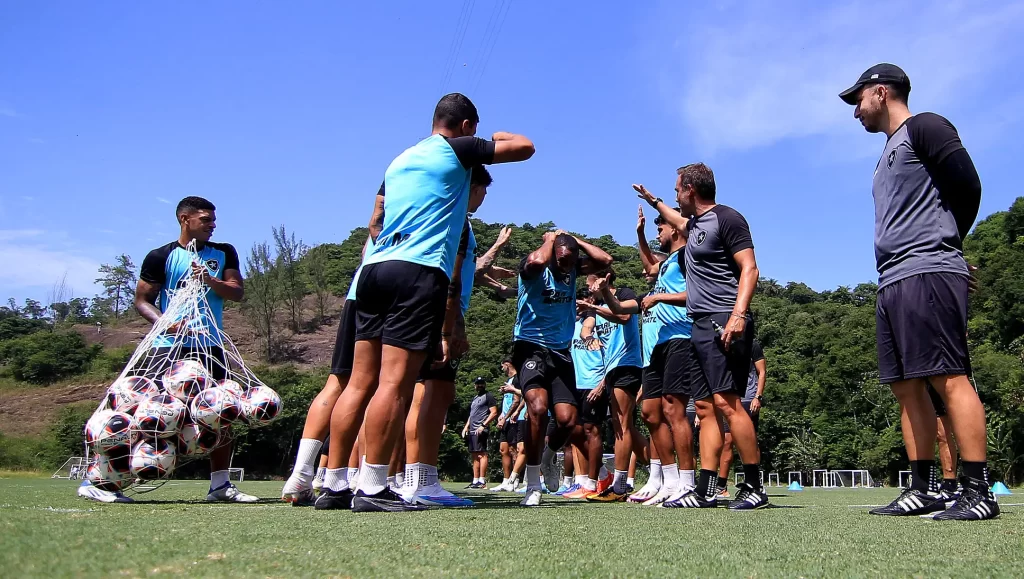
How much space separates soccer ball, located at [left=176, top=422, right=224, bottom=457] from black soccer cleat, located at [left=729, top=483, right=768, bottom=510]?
370cm

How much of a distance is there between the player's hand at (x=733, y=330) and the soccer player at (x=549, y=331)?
1.92m

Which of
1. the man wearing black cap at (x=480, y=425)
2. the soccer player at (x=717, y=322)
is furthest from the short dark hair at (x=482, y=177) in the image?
the man wearing black cap at (x=480, y=425)

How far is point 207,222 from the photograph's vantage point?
20.4 feet

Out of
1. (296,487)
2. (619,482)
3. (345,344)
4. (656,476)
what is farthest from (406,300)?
(619,482)

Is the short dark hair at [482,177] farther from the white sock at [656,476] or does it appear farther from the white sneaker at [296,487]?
the white sock at [656,476]

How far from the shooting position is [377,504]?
4.15m

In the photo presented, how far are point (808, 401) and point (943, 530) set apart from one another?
64655mm

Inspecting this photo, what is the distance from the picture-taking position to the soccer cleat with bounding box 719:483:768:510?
5160 mm

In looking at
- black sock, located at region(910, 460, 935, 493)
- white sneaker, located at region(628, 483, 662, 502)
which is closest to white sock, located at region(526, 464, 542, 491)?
white sneaker, located at region(628, 483, 662, 502)

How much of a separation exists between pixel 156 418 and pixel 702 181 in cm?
430

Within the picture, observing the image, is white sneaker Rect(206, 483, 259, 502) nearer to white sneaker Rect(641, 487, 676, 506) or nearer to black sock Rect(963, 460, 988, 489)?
white sneaker Rect(641, 487, 676, 506)

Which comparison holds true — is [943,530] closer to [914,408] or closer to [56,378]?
[914,408]

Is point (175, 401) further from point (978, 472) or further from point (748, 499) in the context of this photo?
point (978, 472)

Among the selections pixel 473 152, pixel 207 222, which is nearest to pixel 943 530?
pixel 473 152
